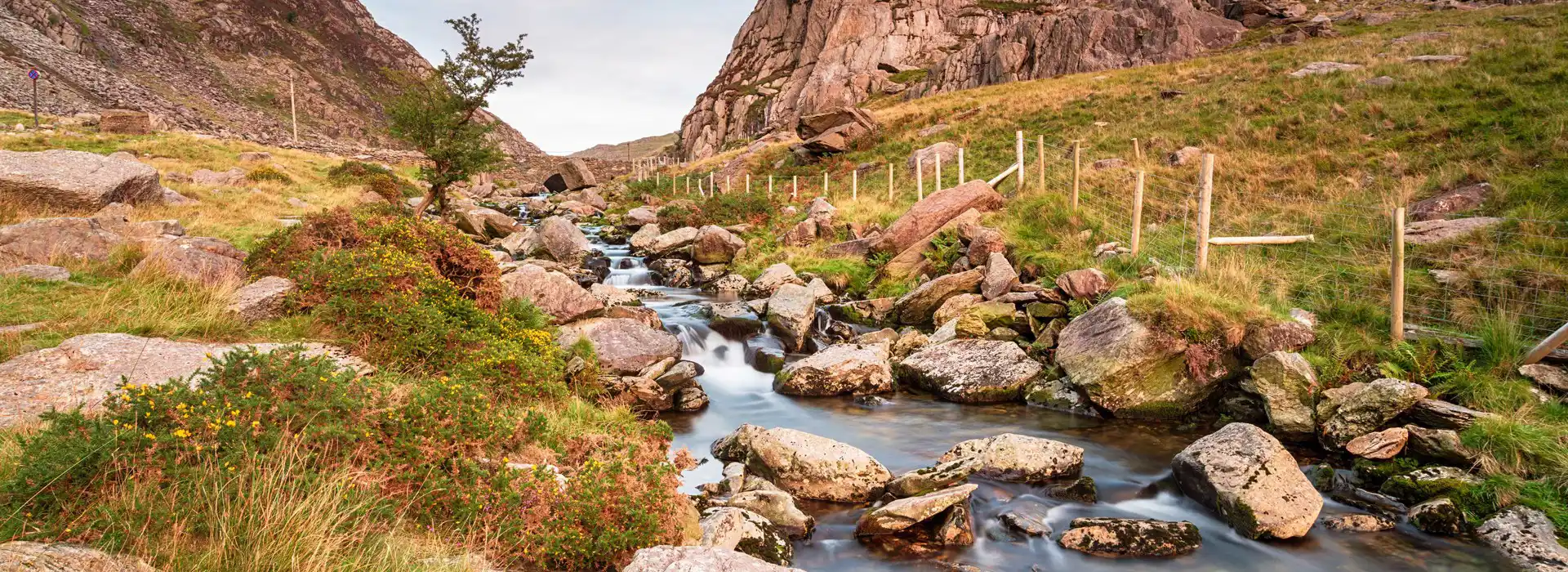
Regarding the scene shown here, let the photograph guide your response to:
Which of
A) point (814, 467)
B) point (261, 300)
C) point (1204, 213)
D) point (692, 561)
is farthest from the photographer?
point (1204, 213)

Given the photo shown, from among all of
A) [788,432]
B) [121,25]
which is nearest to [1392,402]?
[788,432]

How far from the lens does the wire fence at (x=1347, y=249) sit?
380 inches

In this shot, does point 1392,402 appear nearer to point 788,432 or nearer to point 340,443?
point 788,432

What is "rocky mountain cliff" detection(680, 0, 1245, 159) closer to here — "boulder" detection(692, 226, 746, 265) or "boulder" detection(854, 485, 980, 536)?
"boulder" detection(692, 226, 746, 265)

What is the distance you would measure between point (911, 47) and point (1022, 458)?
9766cm

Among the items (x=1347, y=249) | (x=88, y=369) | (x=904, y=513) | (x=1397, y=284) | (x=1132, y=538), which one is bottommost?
(x=1132, y=538)

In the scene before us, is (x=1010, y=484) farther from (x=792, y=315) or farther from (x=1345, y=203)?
(x=1345, y=203)

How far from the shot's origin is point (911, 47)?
323 feet

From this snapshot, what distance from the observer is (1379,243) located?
40.8ft

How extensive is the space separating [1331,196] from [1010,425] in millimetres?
11490

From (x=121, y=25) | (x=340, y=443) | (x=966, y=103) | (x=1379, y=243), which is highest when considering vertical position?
(x=121, y=25)

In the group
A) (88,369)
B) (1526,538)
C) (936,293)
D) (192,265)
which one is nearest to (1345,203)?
(936,293)

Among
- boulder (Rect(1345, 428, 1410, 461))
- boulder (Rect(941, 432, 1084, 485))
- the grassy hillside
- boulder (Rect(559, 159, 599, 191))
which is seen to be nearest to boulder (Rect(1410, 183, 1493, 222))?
the grassy hillside

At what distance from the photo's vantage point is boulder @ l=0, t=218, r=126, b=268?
32.2 ft
